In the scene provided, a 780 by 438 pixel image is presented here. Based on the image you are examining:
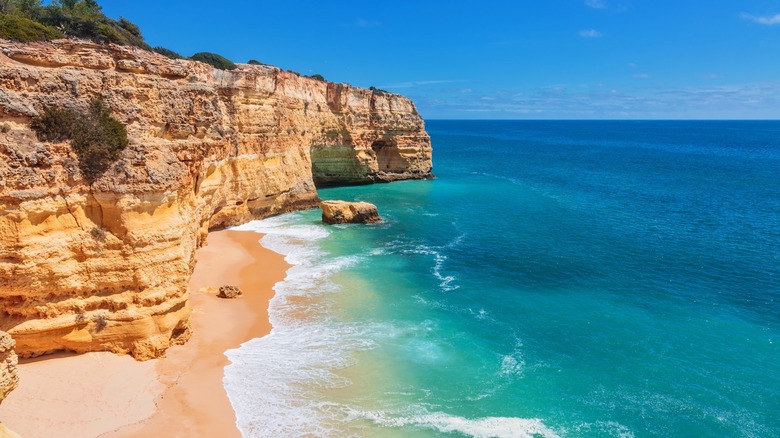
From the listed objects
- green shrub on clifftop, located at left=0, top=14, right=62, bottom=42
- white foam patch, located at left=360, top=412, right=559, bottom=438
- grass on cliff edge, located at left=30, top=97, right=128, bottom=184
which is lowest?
white foam patch, located at left=360, top=412, right=559, bottom=438

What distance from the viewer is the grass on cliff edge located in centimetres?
1375

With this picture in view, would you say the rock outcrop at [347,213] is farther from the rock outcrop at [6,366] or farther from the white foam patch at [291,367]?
the rock outcrop at [6,366]

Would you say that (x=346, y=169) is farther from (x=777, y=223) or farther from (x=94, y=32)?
(x=777, y=223)

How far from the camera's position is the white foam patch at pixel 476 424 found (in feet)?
44.6

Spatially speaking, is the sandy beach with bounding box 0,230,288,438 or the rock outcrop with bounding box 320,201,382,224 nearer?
the sandy beach with bounding box 0,230,288,438

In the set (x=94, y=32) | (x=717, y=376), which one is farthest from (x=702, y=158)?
(x=94, y=32)

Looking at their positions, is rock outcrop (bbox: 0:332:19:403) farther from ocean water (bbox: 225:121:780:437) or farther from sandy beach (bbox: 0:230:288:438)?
ocean water (bbox: 225:121:780:437)

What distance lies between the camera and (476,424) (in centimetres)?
1395

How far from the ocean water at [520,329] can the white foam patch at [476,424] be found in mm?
46

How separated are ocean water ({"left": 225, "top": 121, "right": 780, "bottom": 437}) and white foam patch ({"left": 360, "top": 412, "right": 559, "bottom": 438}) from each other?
0.15 feet

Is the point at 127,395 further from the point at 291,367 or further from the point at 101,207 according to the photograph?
the point at 101,207

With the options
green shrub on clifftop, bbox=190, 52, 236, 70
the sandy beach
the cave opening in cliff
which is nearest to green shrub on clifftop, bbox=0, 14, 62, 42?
the sandy beach

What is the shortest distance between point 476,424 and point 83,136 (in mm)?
13675

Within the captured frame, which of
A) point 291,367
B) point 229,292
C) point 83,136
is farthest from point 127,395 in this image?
point 229,292
